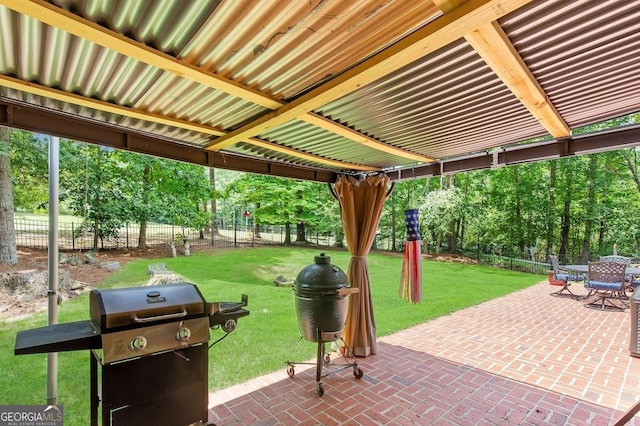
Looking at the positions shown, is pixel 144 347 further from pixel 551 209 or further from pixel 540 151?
pixel 551 209

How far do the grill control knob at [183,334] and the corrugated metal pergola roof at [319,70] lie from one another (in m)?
1.55

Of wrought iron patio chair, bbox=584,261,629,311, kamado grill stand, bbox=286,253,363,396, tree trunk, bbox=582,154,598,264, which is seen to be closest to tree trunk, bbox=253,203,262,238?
kamado grill stand, bbox=286,253,363,396

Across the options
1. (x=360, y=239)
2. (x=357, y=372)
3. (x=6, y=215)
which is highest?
(x=6, y=215)

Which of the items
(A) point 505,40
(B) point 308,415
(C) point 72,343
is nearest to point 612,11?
(A) point 505,40

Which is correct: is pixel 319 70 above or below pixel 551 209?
above

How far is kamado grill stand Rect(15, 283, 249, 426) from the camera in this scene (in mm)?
1775

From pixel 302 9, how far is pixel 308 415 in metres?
2.97

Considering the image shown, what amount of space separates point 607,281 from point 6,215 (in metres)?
12.8

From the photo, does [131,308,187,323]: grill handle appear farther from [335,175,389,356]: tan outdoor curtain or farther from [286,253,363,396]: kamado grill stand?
[335,175,389,356]: tan outdoor curtain

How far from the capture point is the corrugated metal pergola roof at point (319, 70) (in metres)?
A: 1.29

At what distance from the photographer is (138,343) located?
1.85 meters

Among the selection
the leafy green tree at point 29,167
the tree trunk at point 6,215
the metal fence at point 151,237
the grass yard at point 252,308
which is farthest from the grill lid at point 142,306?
the leafy green tree at point 29,167

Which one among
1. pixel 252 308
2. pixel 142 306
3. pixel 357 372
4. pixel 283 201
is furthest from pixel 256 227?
pixel 142 306

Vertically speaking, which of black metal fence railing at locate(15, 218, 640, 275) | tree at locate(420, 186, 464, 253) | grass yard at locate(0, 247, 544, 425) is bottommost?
grass yard at locate(0, 247, 544, 425)
